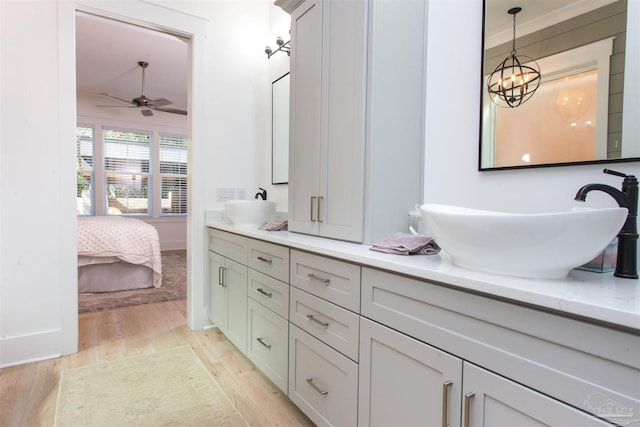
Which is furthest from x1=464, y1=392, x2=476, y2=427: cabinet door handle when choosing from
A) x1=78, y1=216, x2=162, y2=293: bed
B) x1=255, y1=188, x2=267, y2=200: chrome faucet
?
x1=78, y1=216, x2=162, y2=293: bed

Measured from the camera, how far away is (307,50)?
182cm

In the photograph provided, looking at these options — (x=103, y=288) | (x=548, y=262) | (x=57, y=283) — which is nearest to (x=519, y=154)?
(x=548, y=262)

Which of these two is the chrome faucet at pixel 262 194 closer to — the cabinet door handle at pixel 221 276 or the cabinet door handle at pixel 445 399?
the cabinet door handle at pixel 221 276

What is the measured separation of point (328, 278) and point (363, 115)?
2.33 ft

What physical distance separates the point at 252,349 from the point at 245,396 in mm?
263

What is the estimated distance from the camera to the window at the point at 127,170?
6.16 m

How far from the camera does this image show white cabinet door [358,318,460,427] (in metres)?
0.91

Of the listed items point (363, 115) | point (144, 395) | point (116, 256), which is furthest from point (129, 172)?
point (363, 115)

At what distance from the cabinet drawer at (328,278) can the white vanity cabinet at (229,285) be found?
645 millimetres

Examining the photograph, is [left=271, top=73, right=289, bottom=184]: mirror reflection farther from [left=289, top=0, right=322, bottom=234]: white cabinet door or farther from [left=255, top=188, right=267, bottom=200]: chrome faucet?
[left=289, top=0, right=322, bottom=234]: white cabinet door

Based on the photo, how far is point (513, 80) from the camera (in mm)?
1312

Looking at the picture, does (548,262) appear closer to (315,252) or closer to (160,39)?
(315,252)

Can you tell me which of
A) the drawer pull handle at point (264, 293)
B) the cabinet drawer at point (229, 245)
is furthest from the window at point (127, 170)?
the drawer pull handle at point (264, 293)

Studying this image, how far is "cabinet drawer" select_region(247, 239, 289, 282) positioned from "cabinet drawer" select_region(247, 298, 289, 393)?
21 cm
